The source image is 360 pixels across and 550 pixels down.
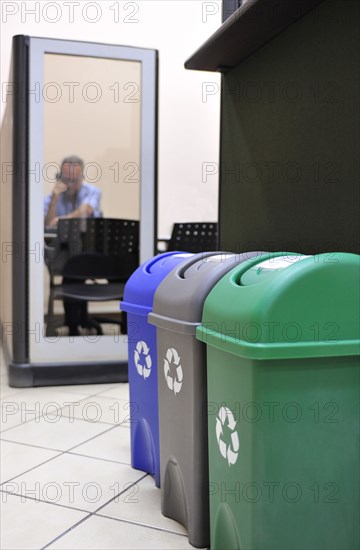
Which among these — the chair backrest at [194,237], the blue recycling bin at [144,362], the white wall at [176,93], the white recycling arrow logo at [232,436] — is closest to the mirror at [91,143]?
the chair backrest at [194,237]

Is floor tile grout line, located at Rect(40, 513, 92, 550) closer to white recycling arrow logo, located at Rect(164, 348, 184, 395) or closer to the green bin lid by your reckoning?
white recycling arrow logo, located at Rect(164, 348, 184, 395)

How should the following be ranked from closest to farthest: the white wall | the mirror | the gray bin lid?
the gray bin lid → the mirror → the white wall

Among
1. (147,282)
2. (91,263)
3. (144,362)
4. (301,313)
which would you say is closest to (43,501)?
(144,362)

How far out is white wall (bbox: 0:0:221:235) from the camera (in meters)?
5.50

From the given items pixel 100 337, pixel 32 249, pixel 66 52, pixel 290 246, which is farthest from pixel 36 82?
pixel 290 246

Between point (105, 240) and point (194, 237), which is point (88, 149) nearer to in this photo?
Answer: point (105, 240)

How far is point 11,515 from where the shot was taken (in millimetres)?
1670

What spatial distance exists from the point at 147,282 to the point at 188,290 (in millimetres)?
372

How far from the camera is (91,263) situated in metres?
3.38

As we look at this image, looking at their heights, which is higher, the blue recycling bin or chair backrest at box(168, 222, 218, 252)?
chair backrest at box(168, 222, 218, 252)

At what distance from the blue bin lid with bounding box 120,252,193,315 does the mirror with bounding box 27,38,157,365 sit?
1.36 m

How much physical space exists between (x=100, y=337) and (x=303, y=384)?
2190 millimetres

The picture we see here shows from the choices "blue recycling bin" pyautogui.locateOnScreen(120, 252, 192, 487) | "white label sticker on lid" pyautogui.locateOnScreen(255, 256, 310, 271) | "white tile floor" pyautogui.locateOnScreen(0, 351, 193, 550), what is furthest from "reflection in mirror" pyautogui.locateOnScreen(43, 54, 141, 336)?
"white label sticker on lid" pyautogui.locateOnScreen(255, 256, 310, 271)

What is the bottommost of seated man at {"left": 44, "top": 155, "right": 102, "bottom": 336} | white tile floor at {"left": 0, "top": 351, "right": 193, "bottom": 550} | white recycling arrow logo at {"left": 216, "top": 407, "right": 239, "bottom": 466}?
white tile floor at {"left": 0, "top": 351, "right": 193, "bottom": 550}
